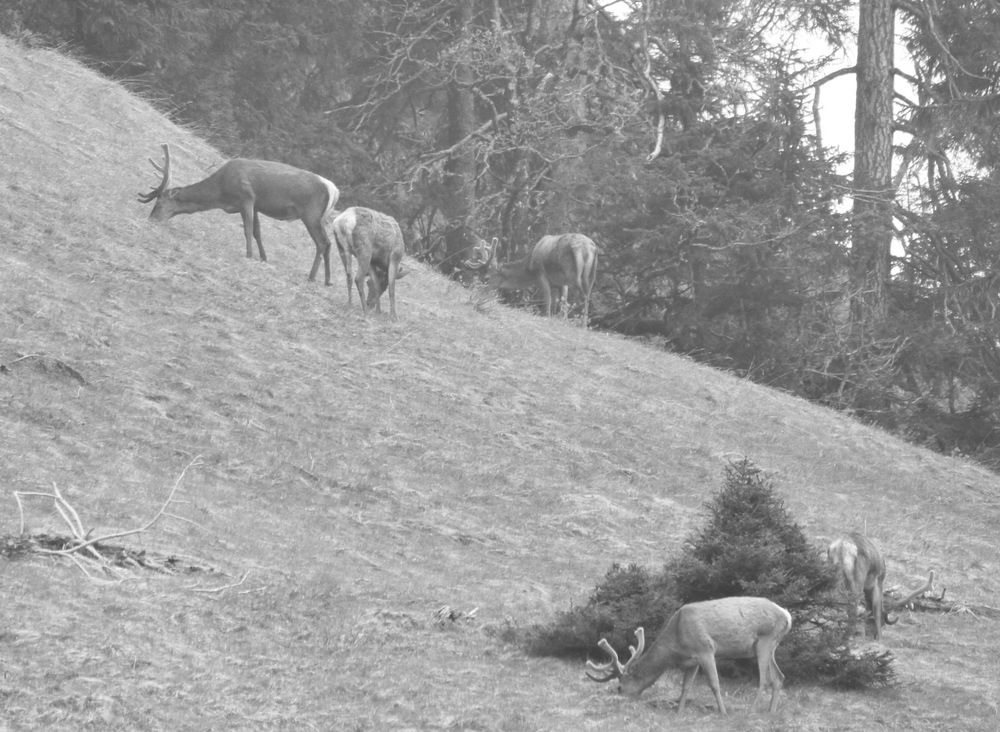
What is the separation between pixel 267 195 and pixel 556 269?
683cm

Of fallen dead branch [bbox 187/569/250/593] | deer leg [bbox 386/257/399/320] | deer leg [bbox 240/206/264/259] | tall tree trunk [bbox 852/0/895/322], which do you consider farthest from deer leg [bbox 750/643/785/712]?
tall tree trunk [bbox 852/0/895/322]

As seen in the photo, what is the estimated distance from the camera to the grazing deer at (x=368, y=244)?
19.9 meters

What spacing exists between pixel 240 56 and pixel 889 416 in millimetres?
15193

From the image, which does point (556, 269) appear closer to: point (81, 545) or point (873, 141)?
point (873, 141)

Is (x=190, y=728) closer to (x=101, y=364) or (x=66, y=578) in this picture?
(x=66, y=578)

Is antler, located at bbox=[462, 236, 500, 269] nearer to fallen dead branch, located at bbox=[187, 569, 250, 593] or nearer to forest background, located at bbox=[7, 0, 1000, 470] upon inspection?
forest background, located at bbox=[7, 0, 1000, 470]

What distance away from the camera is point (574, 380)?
846 inches

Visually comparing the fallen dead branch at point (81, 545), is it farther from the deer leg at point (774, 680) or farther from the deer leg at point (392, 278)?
the deer leg at point (392, 278)

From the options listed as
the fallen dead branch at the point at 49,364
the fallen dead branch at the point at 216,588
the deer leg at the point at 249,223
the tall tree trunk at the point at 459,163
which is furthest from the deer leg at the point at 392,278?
the tall tree trunk at the point at 459,163

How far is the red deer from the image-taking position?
11.7 metres

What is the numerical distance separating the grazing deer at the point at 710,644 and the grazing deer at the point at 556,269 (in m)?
16.6

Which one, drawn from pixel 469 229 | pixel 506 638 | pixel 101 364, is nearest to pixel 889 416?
pixel 469 229

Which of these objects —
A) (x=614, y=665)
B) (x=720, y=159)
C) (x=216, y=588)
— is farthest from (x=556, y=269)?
(x=614, y=665)

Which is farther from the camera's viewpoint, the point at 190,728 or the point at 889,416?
the point at 889,416
